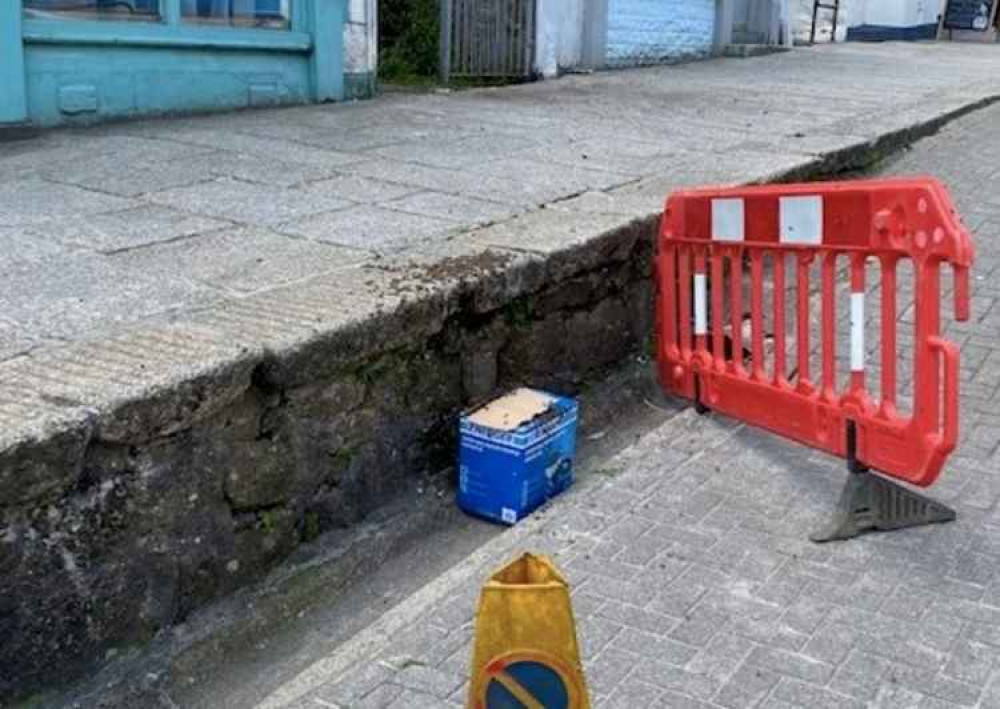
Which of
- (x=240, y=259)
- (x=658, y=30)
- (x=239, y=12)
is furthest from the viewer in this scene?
(x=658, y=30)

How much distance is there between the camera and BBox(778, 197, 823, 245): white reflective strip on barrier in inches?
156

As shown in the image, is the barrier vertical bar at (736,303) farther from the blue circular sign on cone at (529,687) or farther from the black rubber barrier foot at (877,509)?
the blue circular sign on cone at (529,687)

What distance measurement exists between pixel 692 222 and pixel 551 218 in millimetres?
830

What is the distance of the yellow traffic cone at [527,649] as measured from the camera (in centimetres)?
210

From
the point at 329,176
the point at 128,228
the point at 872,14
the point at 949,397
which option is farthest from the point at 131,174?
the point at 872,14

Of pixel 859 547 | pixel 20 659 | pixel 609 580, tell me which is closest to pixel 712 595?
pixel 609 580

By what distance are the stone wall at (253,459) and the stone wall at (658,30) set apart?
8.45m

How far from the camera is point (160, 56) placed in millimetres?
7859

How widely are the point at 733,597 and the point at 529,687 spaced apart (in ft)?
4.19

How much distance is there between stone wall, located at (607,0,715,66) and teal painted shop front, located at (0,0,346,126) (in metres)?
4.70

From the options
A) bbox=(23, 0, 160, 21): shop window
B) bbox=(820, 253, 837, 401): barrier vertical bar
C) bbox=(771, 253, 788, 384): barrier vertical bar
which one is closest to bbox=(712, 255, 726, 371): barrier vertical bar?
bbox=(771, 253, 788, 384): barrier vertical bar

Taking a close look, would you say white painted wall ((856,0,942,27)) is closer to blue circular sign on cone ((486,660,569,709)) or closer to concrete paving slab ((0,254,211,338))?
concrete paving slab ((0,254,211,338))

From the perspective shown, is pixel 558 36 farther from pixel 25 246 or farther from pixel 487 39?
pixel 25 246

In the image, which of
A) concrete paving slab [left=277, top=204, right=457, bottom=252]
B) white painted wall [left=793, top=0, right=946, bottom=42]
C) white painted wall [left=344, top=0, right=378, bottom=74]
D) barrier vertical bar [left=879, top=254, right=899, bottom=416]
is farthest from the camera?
white painted wall [left=793, top=0, right=946, bottom=42]
